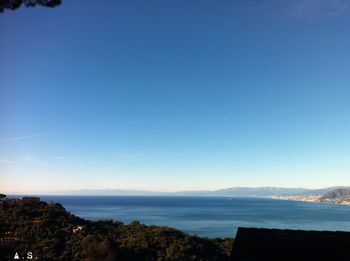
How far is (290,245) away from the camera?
7.35 m

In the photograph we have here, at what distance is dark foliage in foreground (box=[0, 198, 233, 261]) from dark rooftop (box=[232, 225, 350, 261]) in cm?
1848

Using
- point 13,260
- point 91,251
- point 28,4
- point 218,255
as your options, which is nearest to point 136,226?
point 218,255

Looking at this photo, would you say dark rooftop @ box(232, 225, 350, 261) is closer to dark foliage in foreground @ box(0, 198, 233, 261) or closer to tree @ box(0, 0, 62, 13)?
tree @ box(0, 0, 62, 13)

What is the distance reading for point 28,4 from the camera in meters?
9.76

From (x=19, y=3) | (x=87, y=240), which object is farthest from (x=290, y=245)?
(x=87, y=240)

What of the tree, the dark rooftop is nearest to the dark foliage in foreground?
the tree

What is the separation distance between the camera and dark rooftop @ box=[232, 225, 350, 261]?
709 centimetres

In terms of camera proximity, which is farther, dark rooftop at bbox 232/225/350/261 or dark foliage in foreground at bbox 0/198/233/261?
dark foliage in foreground at bbox 0/198/233/261

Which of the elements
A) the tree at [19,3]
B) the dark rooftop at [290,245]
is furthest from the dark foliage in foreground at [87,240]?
the dark rooftop at [290,245]

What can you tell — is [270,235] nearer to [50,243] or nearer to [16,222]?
[50,243]

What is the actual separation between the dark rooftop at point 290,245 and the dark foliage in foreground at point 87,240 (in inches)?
727

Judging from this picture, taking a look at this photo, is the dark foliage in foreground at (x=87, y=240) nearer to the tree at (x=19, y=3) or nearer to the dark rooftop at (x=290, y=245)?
the tree at (x=19, y=3)

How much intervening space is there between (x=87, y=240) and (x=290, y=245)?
73.5 feet

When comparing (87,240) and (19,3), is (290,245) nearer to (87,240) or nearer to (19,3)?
(19,3)
